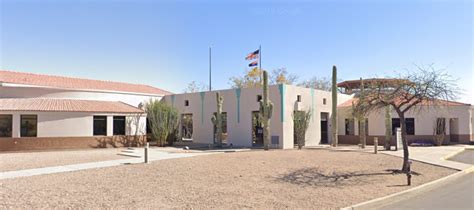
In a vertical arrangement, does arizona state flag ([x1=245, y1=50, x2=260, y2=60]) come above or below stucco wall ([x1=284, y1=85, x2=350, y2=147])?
above

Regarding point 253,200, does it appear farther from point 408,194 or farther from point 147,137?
point 147,137

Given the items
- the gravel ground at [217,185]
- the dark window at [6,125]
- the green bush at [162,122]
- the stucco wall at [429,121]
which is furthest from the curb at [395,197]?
the dark window at [6,125]

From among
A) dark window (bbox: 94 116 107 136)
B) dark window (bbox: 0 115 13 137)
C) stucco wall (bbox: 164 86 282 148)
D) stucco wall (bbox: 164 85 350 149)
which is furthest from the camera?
dark window (bbox: 94 116 107 136)

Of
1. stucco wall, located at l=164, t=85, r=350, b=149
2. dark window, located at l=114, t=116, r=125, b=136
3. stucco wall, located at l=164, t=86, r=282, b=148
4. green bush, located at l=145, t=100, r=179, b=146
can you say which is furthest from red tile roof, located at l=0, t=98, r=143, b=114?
stucco wall, located at l=164, t=85, r=350, b=149

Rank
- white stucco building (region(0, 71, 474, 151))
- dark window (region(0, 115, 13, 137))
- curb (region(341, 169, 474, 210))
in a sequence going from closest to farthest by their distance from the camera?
curb (region(341, 169, 474, 210))
dark window (region(0, 115, 13, 137))
white stucco building (region(0, 71, 474, 151))

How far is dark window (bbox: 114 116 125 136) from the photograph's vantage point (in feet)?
94.5

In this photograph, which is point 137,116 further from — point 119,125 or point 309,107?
point 309,107

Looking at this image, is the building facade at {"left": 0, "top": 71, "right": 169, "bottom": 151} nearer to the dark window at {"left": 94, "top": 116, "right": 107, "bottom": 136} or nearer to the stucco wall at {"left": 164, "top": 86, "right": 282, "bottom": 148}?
the dark window at {"left": 94, "top": 116, "right": 107, "bottom": 136}

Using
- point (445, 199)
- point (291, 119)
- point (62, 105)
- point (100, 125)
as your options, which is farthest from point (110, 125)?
point (445, 199)

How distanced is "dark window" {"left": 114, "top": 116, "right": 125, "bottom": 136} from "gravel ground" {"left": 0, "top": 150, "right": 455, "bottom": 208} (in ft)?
47.2

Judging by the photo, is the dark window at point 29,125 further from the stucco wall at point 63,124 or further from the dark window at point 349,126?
the dark window at point 349,126

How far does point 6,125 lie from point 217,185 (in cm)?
1977

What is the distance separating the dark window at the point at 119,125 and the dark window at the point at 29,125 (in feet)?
18.9

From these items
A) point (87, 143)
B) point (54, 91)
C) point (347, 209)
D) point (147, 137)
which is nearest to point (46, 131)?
point (87, 143)
